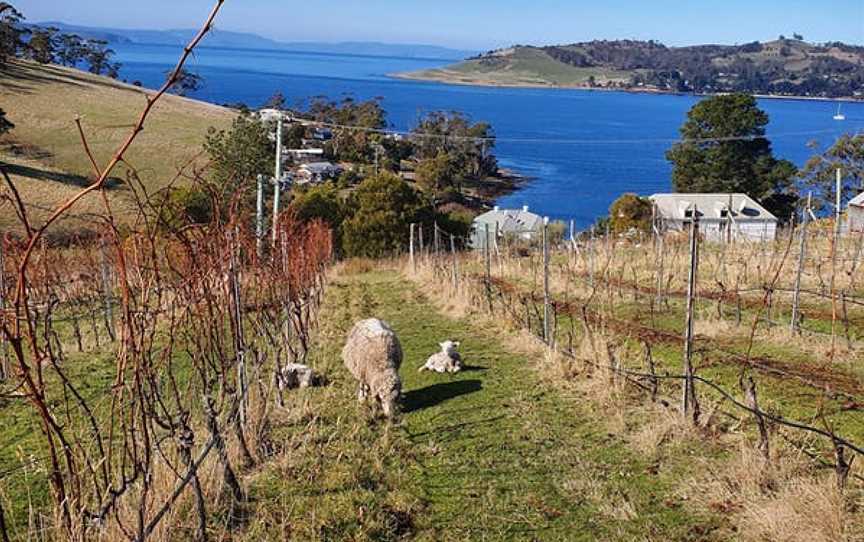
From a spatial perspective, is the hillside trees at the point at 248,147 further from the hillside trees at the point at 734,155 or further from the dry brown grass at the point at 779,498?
the dry brown grass at the point at 779,498

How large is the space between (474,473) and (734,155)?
140 ft

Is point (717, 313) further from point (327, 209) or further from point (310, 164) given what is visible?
point (310, 164)

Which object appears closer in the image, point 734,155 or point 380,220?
point 380,220

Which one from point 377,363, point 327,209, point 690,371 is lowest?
point 327,209

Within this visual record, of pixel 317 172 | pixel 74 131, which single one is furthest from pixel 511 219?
pixel 74 131

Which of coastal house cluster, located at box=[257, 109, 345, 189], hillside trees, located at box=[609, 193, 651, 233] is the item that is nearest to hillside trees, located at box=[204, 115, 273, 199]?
coastal house cluster, located at box=[257, 109, 345, 189]

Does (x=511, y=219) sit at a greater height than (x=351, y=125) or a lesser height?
lesser

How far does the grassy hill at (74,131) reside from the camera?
38562 millimetres

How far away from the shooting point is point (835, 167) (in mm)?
38844

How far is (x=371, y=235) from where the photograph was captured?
90.8 ft

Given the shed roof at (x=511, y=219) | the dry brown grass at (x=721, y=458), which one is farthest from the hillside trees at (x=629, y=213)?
the dry brown grass at (x=721, y=458)

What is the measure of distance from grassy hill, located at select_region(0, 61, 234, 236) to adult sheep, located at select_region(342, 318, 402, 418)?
27.2 metres

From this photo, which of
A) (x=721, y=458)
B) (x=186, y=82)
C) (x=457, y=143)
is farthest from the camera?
(x=186, y=82)

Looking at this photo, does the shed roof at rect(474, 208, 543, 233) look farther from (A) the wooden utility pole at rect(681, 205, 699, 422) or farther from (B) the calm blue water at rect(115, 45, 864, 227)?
(A) the wooden utility pole at rect(681, 205, 699, 422)
